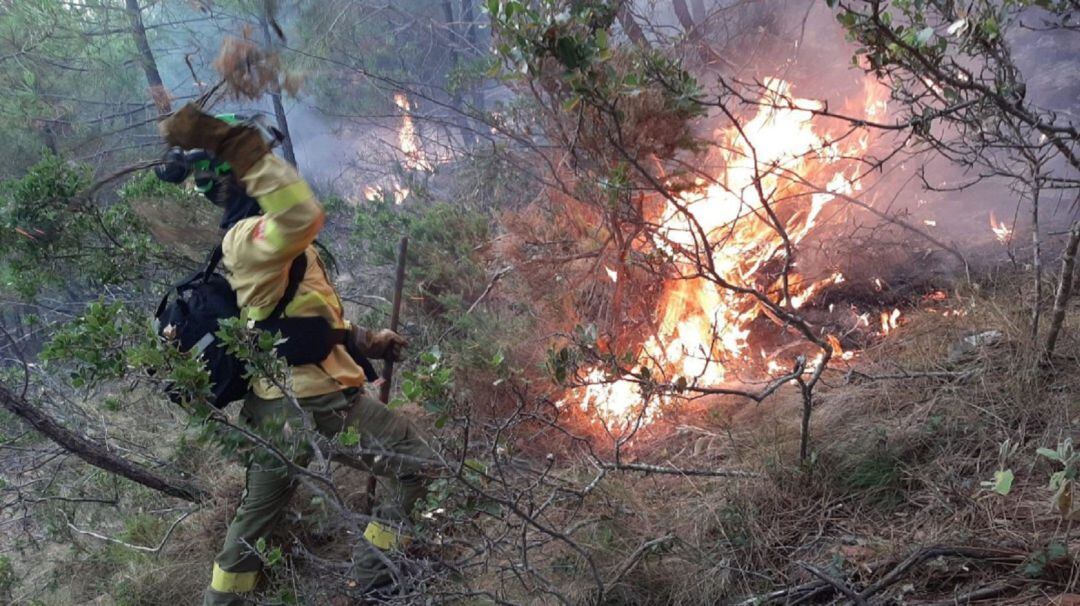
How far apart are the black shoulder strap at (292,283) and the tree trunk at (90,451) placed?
176 centimetres

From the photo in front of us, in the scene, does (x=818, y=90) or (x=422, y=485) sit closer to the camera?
(x=422, y=485)

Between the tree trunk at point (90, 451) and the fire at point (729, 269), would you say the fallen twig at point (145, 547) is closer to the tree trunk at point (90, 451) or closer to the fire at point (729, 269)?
the tree trunk at point (90, 451)

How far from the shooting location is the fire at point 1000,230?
5.73m

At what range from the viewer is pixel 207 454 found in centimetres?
553

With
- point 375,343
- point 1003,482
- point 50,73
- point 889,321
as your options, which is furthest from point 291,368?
point 50,73

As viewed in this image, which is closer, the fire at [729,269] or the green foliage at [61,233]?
the fire at [729,269]

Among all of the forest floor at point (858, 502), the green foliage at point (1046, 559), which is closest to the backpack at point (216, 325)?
the forest floor at point (858, 502)

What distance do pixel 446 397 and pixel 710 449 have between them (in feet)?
6.23

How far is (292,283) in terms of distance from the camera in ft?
11.6

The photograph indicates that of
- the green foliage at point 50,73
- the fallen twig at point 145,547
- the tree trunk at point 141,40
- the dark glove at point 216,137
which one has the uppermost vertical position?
the tree trunk at point 141,40

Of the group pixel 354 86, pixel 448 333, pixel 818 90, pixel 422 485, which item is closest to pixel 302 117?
pixel 354 86

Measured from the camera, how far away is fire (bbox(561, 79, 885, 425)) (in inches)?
192

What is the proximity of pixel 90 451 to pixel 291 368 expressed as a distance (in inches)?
73.1

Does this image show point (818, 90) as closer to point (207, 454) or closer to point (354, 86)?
point (207, 454)
